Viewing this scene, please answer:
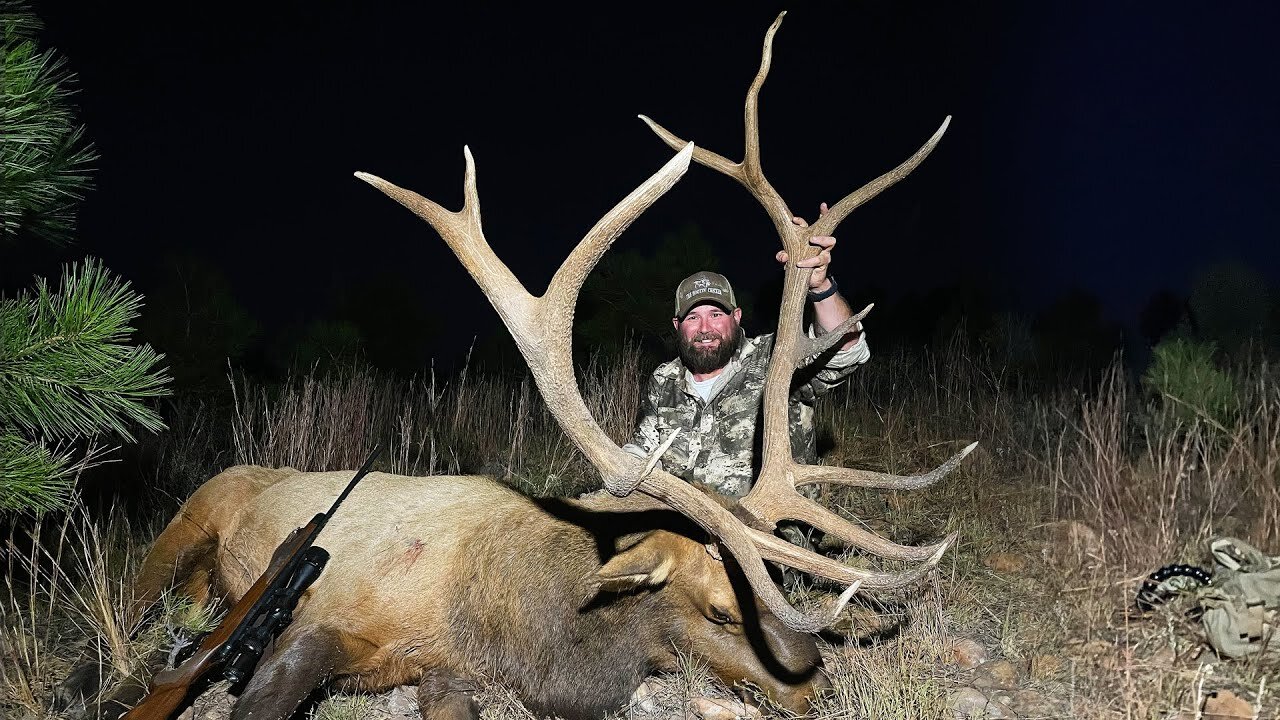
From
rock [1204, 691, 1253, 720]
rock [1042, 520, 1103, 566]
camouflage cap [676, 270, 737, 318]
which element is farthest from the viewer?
camouflage cap [676, 270, 737, 318]

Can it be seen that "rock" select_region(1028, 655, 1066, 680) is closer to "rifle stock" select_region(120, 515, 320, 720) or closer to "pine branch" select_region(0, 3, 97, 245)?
"rifle stock" select_region(120, 515, 320, 720)

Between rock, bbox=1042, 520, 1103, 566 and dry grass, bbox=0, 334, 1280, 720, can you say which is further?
rock, bbox=1042, 520, 1103, 566

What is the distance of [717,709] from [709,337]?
178cm

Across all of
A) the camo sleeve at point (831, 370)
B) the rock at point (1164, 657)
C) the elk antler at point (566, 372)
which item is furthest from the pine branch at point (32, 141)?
the rock at point (1164, 657)

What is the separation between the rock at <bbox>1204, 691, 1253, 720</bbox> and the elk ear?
4.97 feet

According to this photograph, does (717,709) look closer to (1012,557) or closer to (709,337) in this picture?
(1012,557)

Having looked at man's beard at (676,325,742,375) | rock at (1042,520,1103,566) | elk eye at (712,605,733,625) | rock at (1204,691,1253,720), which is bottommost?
elk eye at (712,605,733,625)

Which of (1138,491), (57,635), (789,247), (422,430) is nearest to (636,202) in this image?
(789,247)

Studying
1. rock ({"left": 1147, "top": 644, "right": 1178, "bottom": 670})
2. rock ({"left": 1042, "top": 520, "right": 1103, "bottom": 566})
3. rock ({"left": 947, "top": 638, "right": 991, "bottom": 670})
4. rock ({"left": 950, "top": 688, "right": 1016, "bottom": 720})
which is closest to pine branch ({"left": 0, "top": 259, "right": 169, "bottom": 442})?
rock ({"left": 950, "top": 688, "right": 1016, "bottom": 720})

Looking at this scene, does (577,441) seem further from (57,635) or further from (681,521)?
(57,635)

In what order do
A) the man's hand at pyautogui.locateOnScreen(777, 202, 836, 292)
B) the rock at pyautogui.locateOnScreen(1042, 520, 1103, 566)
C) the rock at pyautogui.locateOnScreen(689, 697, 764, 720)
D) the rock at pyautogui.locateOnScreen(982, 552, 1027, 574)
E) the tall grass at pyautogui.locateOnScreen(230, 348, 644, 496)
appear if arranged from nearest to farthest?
the rock at pyautogui.locateOnScreen(689, 697, 764, 720) → the man's hand at pyautogui.locateOnScreen(777, 202, 836, 292) → the rock at pyautogui.locateOnScreen(1042, 520, 1103, 566) → the rock at pyautogui.locateOnScreen(982, 552, 1027, 574) → the tall grass at pyautogui.locateOnScreen(230, 348, 644, 496)

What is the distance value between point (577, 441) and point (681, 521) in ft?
1.84

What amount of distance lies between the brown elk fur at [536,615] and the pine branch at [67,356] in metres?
0.89

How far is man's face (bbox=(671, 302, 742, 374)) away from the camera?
416cm
